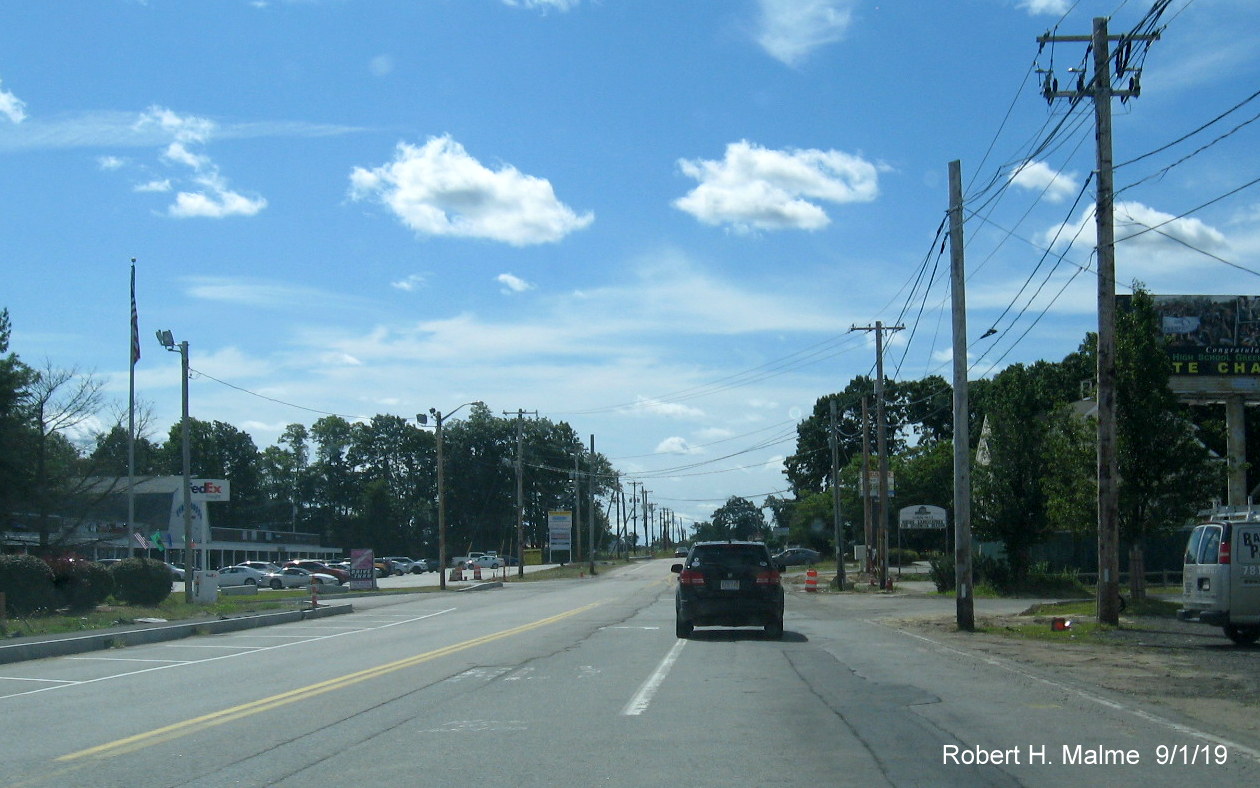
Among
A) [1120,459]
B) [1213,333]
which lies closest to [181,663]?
[1120,459]

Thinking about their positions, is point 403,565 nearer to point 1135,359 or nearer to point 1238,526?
point 1135,359

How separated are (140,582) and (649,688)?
2517cm

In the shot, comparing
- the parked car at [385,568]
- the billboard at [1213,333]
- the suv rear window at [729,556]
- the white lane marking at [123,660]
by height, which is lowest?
the parked car at [385,568]

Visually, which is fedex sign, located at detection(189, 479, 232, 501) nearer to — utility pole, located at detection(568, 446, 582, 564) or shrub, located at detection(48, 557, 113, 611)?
shrub, located at detection(48, 557, 113, 611)

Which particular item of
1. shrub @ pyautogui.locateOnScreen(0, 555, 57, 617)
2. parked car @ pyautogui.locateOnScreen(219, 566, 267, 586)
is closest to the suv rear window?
shrub @ pyautogui.locateOnScreen(0, 555, 57, 617)

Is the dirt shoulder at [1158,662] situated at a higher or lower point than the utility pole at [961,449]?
lower

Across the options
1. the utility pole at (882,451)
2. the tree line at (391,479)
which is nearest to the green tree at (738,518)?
the tree line at (391,479)

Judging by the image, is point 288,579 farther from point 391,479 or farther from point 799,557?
point 391,479

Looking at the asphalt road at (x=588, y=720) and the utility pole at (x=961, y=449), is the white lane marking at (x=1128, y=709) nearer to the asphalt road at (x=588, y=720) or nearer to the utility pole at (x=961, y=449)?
the asphalt road at (x=588, y=720)

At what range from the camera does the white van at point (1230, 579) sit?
54.7ft

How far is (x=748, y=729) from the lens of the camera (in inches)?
386

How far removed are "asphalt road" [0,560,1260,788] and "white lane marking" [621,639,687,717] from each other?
0.06 m

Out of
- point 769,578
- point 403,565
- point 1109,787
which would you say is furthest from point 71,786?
point 403,565

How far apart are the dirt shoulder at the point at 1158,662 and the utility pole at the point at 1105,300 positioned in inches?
43.5
